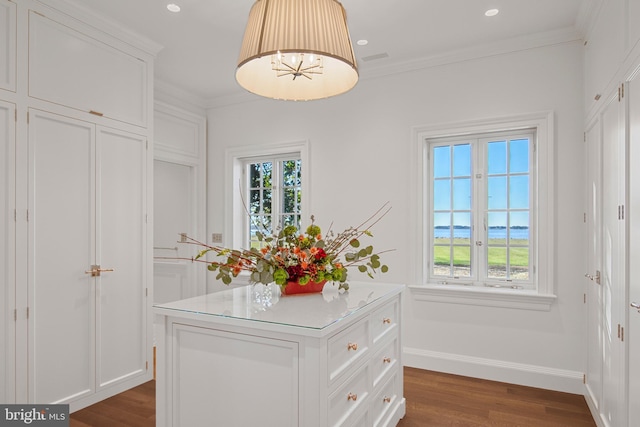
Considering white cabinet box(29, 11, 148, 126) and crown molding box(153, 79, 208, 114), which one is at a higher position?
crown molding box(153, 79, 208, 114)

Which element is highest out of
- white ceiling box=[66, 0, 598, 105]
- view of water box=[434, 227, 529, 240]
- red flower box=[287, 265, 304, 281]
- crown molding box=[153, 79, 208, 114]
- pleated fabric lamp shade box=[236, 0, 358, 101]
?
white ceiling box=[66, 0, 598, 105]

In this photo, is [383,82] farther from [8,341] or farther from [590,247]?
[8,341]

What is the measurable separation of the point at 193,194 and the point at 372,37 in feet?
8.90

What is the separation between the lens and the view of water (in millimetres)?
3342

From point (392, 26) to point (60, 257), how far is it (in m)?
2.94

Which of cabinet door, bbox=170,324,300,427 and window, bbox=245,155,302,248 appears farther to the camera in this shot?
window, bbox=245,155,302,248

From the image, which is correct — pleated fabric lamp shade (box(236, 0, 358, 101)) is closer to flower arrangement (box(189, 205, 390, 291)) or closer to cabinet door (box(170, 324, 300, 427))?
flower arrangement (box(189, 205, 390, 291))

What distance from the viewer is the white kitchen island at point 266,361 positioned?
4.84 ft

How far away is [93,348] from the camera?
2879mm

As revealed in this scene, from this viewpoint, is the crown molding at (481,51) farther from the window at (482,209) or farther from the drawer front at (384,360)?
the drawer front at (384,360)

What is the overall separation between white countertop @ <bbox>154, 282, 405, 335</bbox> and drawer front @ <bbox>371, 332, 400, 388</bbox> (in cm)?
32

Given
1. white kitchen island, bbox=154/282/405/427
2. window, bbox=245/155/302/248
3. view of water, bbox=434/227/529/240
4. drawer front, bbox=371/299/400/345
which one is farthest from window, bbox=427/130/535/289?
white kitchen island, bbox=154/282/405/427

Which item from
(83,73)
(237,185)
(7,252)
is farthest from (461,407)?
(83,73)

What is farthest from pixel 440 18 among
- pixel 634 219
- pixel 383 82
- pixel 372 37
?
pixel 634 219
